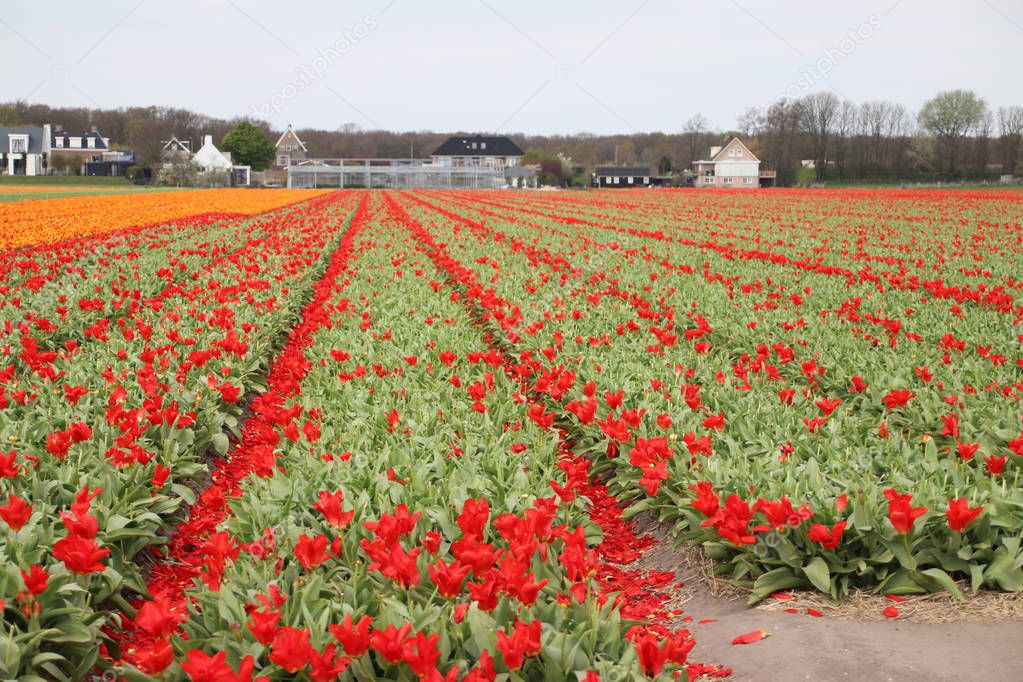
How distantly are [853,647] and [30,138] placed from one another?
397 ft

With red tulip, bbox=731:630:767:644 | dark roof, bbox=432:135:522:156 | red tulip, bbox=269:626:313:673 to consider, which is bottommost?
red tulip, bbox=731:630:767:644

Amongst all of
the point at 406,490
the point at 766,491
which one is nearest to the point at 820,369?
the point at 766,491

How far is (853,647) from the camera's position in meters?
3.43

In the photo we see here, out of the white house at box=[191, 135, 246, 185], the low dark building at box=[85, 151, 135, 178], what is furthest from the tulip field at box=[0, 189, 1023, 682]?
the low dark building at box=[85, 151, 135, 178]

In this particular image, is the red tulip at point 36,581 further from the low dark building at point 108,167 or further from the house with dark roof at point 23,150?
the house with dark roof at point 23,150

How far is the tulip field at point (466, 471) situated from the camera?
3.13 m

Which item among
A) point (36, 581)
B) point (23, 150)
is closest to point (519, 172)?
point (23, 150)

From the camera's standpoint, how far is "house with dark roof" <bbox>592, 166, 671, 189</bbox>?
341 ft

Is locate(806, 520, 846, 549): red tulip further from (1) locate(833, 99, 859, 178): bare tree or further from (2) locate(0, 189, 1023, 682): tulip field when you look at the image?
(1) locate(833, 99, 859, 178): bare tree

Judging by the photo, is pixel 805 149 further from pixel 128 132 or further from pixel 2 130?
pixel 2 130

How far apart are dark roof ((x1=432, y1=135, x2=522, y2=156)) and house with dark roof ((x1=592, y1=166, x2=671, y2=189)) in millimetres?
25446

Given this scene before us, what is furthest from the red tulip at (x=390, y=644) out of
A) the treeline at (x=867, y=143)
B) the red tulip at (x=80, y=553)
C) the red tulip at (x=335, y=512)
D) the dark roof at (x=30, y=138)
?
the dark roof at (x=30, y=138)

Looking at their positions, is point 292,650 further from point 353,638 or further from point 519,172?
point 519,172

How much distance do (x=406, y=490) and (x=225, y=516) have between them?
1301 millimetres
